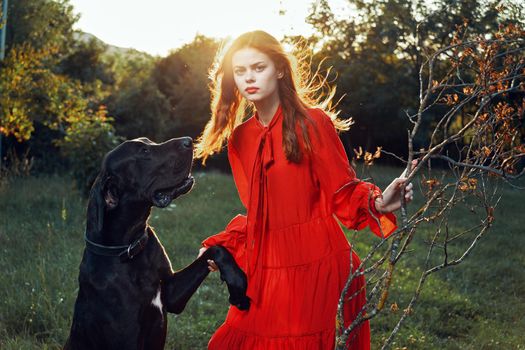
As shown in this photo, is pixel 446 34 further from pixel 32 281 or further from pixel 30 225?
pixel 32 281

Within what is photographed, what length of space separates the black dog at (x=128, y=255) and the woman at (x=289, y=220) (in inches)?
5.6

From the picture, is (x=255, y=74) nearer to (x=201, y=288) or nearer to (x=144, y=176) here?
(x=144, y=176)

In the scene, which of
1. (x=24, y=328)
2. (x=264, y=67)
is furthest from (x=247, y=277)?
(x=24, y=328)

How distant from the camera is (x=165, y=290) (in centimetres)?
336

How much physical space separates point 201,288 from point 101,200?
3324mm

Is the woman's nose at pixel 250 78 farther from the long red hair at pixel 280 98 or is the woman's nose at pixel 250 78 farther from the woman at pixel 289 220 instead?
the long red hair at pixel 280 98

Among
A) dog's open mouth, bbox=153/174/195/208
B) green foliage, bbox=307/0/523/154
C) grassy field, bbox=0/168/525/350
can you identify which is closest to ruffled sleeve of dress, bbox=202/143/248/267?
dog's open mouth, bbox=153/174/195/208

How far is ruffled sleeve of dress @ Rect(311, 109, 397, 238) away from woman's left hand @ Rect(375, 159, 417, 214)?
0.04m

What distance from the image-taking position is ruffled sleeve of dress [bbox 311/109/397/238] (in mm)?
3045

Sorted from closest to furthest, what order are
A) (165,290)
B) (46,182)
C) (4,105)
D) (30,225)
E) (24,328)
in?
(165,290)
(24,328)
(30,225)
(4,105)
(46,182)

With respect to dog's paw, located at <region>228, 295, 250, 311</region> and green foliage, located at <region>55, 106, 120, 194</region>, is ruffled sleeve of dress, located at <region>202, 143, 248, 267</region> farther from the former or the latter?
green foliage, located at <region>55, 106, 120, 194</region>

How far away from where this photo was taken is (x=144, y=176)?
321cm

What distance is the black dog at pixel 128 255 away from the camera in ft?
10.3

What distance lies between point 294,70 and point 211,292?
3.35 metres
